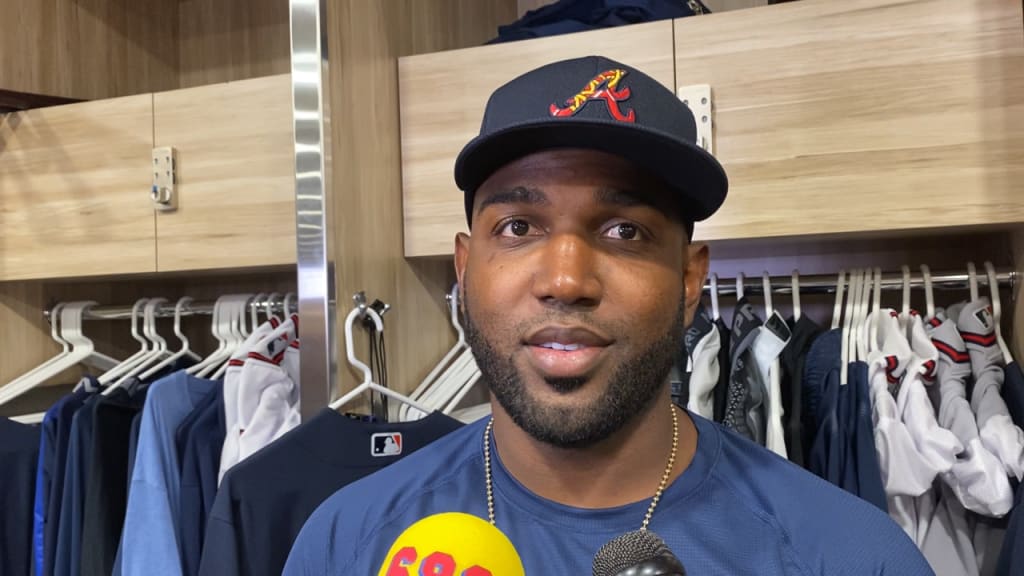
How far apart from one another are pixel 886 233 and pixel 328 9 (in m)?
1.08

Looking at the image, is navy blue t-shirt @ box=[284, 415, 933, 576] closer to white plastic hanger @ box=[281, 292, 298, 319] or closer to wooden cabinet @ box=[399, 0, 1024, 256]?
wooden cabinet @ box=[399, 0, 1024, 256]

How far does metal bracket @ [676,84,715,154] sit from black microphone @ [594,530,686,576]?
1.10 m

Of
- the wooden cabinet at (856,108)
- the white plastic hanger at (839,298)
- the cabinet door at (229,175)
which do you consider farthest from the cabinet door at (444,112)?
the white plastic hanger at (839,298)

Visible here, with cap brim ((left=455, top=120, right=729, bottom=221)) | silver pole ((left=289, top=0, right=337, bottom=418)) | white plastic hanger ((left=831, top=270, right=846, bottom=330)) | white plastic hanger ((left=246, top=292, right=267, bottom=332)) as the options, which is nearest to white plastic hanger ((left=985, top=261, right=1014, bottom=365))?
white plastic hanger ((left=831, top=270, right=846, bottom=330))

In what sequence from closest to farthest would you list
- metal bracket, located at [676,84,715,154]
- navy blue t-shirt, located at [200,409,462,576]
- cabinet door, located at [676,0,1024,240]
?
navy blue t-shirt, located at [200,409,462,576], cabinet door, located at [676,0,1024,240], metal bracket, located at [676,84,715,154]

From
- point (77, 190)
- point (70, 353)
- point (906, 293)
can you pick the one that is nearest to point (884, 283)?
point (906, 293)

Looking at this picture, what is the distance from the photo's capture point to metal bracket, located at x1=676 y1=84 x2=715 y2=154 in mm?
1576

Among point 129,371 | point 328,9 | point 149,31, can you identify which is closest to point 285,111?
point 328,9

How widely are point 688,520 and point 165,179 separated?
141 cm

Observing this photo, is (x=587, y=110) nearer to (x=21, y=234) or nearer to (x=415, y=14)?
(x=415, y=14)

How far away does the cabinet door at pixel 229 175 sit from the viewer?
70.6 inches

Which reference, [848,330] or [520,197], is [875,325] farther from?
[520,197]

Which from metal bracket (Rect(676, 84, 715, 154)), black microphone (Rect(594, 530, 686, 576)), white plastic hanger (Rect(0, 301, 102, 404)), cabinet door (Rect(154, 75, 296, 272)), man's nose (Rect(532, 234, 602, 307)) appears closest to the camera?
black microphone (Rect(594, 530, 686, 576))

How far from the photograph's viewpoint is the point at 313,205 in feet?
5.09
